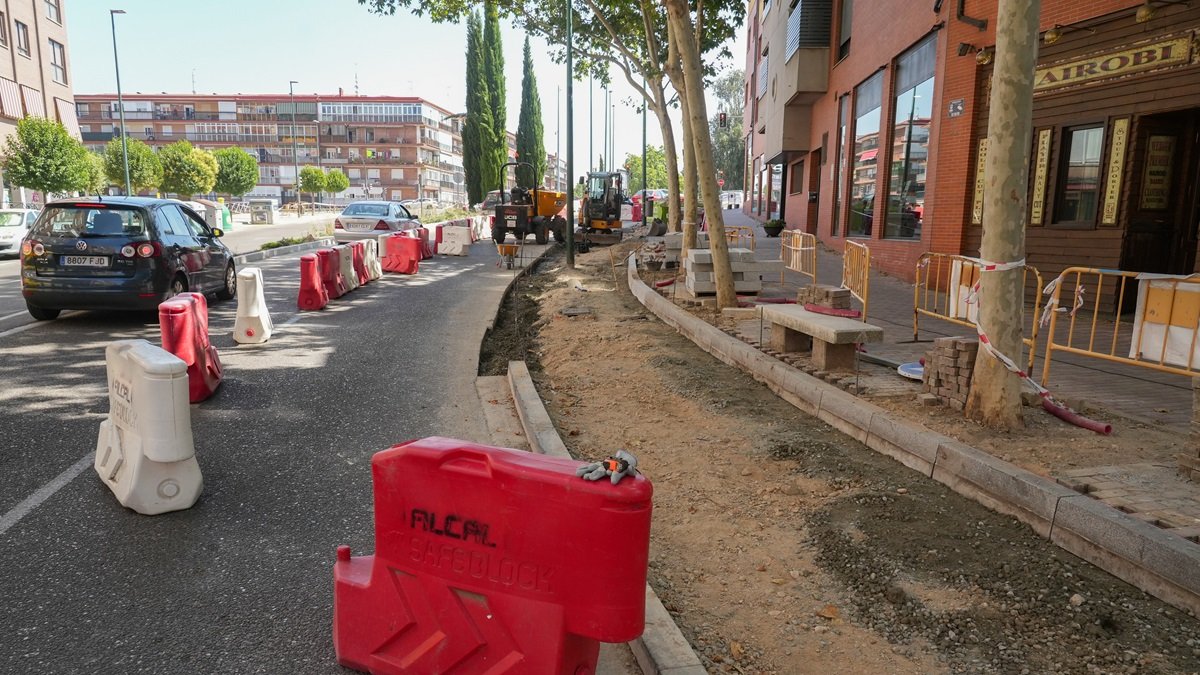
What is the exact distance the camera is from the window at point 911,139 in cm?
1358

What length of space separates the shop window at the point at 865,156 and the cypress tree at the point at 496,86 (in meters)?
53.2

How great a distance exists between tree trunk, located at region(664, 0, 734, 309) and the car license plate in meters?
7.44

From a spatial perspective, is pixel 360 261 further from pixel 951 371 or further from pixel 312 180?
pixel 312 180

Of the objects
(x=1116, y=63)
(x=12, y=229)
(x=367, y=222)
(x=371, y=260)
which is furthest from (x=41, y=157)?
(x=1116, y=63)

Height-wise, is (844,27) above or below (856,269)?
above

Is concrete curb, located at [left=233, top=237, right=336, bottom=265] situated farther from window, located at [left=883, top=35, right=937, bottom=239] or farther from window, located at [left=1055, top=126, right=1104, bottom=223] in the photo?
window, located at [left=1055, top=126, right=1104, bottom=223]

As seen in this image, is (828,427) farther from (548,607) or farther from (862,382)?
(548,607)

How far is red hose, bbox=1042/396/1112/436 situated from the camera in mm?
5141

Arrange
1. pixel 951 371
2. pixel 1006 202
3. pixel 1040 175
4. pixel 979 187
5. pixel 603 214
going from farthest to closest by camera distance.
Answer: pixel 603 214
pixel 979 187
pixel 1040 175
pixel 951 371
pixel 1006 202

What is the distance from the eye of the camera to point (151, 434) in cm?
416

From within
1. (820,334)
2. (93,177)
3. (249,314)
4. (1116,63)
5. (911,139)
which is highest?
(1116,63)

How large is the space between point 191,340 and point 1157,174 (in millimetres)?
10925

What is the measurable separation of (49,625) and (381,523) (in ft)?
5.09

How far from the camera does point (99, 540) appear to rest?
3.94m
